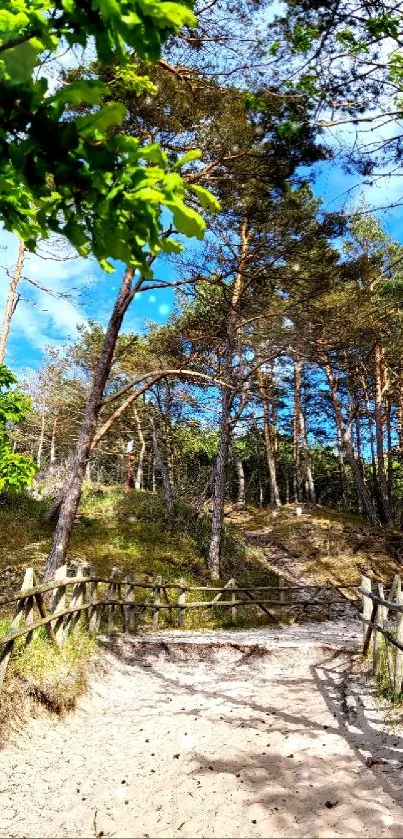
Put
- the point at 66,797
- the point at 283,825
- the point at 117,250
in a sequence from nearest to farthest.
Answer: the point at 117,250, the point at 283,825, the point at 66,797

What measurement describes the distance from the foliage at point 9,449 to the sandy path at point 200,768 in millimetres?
5871

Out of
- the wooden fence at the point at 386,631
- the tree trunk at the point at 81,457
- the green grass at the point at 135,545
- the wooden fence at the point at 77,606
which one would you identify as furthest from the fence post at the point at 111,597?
the wooden fence at the point at 386,631

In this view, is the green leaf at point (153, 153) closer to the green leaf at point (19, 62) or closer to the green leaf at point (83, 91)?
the green leaf at point (83, 91)

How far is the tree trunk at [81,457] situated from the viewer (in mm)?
10453

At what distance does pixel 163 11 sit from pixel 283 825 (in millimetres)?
4795

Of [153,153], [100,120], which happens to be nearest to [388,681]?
[153,153]

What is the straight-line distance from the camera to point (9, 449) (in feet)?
40.6

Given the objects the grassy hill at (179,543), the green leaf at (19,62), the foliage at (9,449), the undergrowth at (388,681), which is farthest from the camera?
the grassy hill at (179,543)

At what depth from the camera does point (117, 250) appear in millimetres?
2205

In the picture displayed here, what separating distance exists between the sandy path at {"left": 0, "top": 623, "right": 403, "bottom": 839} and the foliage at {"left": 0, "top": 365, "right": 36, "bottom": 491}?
5871 millimetres

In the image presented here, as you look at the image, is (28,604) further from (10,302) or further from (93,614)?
(10,302)

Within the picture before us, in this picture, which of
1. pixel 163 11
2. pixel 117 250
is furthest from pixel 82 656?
pixel 163 11

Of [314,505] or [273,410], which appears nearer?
[314,505]

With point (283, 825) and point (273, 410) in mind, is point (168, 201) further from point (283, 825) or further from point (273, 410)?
point (273, 410)
